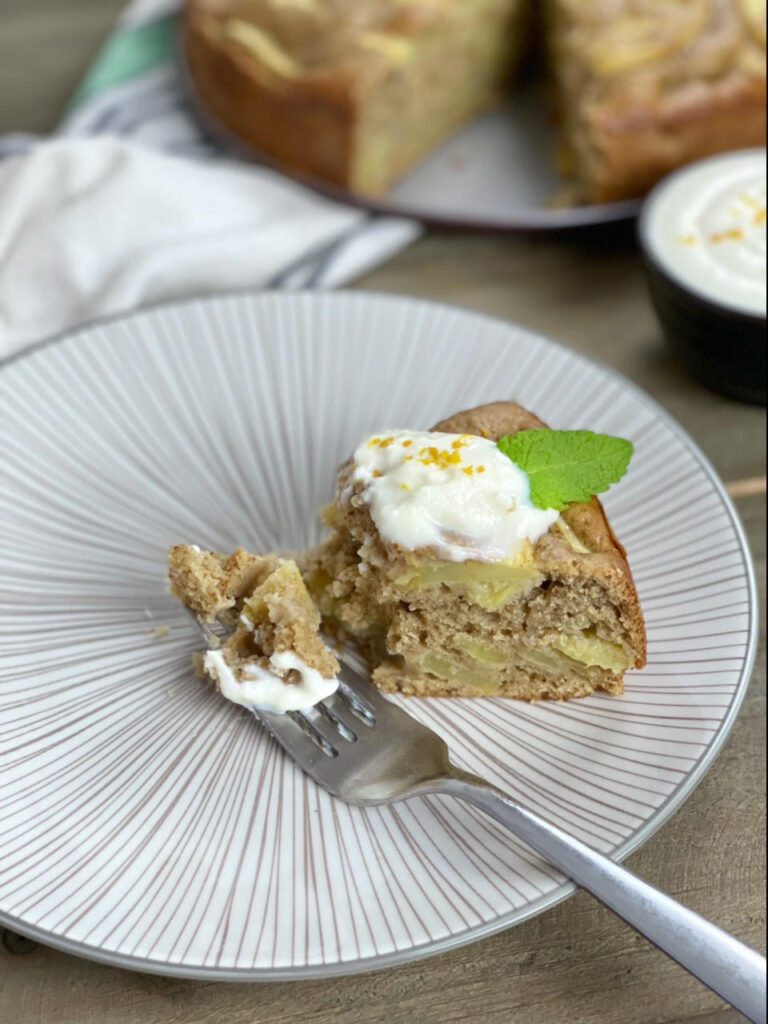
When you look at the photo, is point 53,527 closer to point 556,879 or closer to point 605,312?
point 556,879

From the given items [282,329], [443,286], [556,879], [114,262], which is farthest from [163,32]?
[556,879]

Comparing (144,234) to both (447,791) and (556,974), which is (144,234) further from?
(556,974)

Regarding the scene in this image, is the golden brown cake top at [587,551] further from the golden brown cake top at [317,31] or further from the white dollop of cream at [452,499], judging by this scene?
the golden brown cake top at [317,31]

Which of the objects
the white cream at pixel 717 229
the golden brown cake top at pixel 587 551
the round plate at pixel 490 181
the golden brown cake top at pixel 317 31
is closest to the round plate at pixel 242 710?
the golden brown cake top at pixel 587 551

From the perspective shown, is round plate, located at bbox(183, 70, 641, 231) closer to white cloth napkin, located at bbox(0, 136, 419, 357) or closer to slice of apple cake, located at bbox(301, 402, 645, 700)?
white cloth napkin, located at bbox(0, 136, 419, 357)

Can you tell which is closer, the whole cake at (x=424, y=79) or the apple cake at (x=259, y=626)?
the apple cake at (x=259, y=626)

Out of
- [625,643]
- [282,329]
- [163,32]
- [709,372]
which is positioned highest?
[163,32]

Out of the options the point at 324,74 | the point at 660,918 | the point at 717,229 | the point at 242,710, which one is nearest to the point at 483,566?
the point at 242,710
